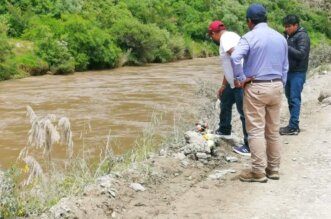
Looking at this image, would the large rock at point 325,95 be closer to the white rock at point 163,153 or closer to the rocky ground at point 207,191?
the rocky ground at point 207,191

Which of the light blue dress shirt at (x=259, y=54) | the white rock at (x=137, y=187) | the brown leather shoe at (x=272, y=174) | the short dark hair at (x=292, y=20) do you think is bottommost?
the brown leather shoe at (x=272, y=174)

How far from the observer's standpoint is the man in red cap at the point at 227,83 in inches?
288

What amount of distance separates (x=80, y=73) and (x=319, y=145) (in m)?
23.4

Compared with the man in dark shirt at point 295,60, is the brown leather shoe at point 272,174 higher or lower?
lower

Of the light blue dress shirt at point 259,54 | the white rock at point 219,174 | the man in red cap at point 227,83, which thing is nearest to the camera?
the light blue dress shirt at point 259,54

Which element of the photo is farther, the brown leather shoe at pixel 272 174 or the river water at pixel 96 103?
the river water at pixel 96 103

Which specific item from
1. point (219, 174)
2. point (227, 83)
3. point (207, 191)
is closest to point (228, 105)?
point (227, 83)

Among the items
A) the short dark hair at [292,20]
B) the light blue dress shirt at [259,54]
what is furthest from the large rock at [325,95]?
the light blue dress shirt at [259,54]

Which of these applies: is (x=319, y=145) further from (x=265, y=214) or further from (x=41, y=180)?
(x=41, y=180)

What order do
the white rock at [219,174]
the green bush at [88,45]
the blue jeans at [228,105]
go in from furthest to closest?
the green bush at [88,45] → the blue jeans at [228,105] → the white rock at [219,174]

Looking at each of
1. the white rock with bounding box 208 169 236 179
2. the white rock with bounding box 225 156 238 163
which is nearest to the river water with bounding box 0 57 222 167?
the white rock with bounding box 225 156 238 163

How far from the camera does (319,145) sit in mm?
8867

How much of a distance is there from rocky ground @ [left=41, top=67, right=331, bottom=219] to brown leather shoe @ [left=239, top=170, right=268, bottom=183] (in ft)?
0.23

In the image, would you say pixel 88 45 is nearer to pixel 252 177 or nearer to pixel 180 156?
pixel 180 156
